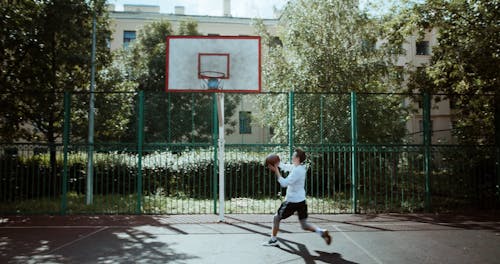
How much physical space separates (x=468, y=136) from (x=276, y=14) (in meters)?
11.0

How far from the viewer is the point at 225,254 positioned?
667 centimetres

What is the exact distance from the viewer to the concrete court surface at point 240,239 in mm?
6469

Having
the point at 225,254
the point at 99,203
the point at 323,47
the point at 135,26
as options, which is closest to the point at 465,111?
the point at 323,47

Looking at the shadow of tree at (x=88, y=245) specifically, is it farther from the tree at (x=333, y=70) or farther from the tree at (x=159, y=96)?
the tree at (x=159, y=96)

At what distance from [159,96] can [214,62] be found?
47.6 feet

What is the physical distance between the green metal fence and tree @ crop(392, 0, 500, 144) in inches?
48.4

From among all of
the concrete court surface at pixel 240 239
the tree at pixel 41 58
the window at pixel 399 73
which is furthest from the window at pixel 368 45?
the tree at pixel 41 58

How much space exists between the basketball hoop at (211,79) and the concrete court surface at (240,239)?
3350mm

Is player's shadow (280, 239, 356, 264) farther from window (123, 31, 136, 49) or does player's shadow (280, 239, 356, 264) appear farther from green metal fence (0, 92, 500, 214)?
window (123, 31, 136, 49)

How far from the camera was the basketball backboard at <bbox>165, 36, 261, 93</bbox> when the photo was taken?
32.4ft

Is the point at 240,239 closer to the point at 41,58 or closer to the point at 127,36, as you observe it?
the point at 41,58

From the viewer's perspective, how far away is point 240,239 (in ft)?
25.6

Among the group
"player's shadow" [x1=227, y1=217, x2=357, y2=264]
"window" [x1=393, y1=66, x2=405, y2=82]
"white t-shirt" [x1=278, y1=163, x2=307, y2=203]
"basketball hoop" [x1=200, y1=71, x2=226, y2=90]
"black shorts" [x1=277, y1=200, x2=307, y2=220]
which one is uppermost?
"window" [x1=393, y1=66, x2=405, y2=82]

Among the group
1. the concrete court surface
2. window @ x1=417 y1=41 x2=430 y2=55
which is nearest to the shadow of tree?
the concrete court surface
